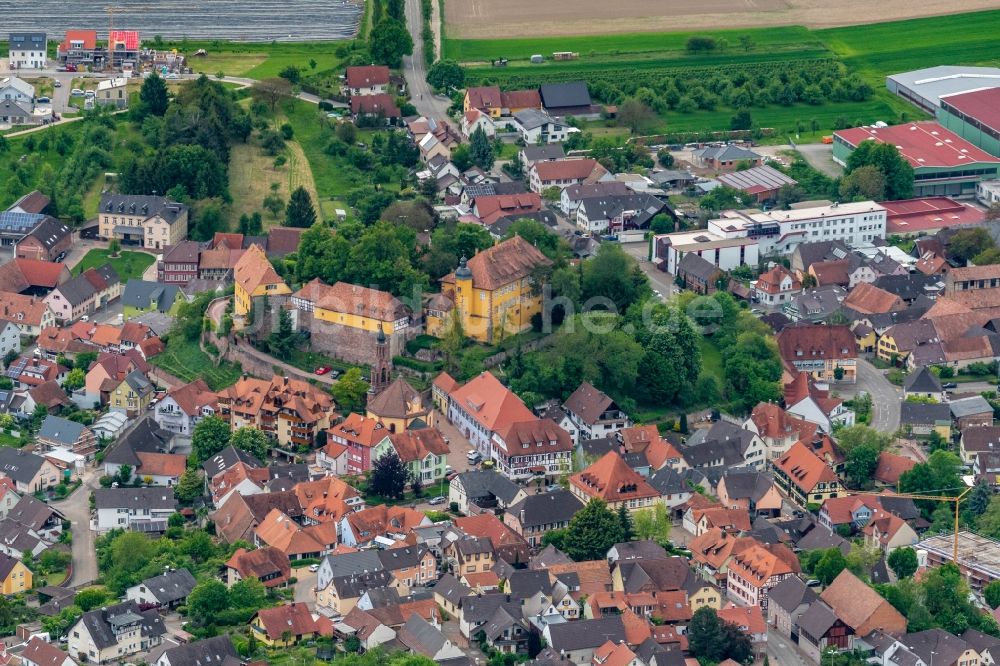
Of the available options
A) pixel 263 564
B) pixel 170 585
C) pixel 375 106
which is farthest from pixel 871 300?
pixel 170 585

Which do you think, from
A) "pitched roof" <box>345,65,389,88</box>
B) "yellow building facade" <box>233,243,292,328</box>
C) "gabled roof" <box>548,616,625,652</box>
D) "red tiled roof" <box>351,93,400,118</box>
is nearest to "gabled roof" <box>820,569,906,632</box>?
"gabled roof" <box>548,616,625,652</box>

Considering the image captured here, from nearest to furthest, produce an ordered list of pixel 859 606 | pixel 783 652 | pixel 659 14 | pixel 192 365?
1. pixel 783 652
2. pixel 859 606
3. pixel 192 365
4. pixel 659 14

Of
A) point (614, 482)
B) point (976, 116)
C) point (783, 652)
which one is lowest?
point (783, 652)

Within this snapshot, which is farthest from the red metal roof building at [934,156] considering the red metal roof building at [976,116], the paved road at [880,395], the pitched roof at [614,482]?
the pitched roof at [614,482]

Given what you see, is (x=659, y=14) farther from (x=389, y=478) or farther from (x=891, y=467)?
(x=389, y=478)

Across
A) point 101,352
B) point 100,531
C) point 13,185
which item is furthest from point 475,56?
point 100,531

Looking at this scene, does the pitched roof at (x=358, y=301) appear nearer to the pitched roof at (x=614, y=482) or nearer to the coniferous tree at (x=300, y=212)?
the pitched roof at (x=614, y=482)
